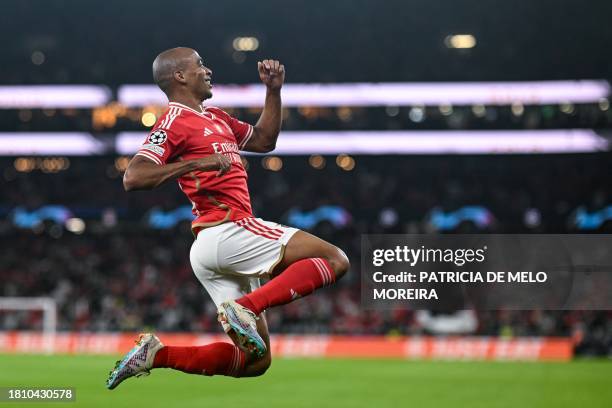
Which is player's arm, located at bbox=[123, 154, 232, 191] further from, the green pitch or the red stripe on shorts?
the green pitch

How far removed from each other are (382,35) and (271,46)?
4.19 metres

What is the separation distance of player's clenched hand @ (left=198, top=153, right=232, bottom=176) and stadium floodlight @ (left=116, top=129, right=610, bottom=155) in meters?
24.8

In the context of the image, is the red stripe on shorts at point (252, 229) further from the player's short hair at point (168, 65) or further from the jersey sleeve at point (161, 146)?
the player's short hair at point (168, 65)

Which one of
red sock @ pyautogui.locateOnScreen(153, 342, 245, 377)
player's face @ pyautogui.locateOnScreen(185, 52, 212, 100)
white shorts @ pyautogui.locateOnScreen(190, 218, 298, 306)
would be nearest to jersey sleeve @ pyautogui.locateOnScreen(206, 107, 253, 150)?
player's face @ pyautogui.locateOnScreen(185, 52, 212, 100)

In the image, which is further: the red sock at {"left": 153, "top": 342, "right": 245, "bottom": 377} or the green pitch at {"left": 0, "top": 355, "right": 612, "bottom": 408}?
the green pitch at {"left": 0, "top": 355, "right": 612, "bottom": 408}

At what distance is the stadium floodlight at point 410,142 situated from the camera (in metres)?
31.3

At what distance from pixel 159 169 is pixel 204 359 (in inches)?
60.6

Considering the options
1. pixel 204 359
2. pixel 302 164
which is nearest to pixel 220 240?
pixel 204 359

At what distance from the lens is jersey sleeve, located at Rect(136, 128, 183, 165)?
640cm

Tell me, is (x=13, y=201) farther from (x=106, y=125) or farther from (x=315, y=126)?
(x=315, y=126)

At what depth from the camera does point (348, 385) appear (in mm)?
13664

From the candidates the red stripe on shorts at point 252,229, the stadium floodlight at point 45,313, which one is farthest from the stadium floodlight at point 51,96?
the red stripe on shorts at point 252,229

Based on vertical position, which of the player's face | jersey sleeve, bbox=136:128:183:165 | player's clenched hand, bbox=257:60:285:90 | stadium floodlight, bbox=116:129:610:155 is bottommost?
jersey sleeve, bbox=136:128:183:165

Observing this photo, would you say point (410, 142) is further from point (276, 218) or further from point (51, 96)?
point (51, 96)
